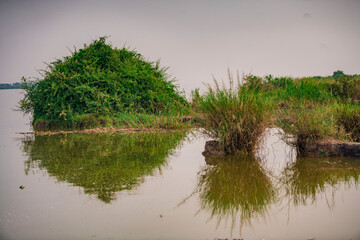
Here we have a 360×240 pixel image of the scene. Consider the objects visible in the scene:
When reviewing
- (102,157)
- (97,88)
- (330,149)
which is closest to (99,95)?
(97,88)

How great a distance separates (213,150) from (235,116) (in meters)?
0.91

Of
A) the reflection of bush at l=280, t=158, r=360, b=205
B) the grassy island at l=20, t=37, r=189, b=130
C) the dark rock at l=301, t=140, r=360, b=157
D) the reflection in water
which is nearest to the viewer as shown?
the reflection of bush at l=280, t=158, r=360, b=205

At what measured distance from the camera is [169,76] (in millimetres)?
15273

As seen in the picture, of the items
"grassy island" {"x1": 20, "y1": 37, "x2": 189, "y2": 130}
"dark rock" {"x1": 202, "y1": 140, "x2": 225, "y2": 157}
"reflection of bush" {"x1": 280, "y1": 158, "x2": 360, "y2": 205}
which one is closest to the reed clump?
"dark rock" {"x1": 202, "y1": 140, "x2": 225, "y2": 157}

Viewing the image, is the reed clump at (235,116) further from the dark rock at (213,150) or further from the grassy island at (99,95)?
the grassy island at (99,95)

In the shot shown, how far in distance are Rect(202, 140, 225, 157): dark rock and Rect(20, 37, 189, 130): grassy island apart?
4.03 meters

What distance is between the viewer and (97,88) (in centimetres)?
1310

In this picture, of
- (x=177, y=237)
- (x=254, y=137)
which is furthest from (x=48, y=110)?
(x=177, y=237)

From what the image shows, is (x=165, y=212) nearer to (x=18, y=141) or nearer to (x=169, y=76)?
(x=18, y=141)

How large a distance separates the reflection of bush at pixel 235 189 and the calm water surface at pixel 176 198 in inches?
0.5

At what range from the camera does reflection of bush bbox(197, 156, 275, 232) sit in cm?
447

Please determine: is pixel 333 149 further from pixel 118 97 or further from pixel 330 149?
pixel 118 97

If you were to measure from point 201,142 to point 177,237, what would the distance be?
5.85 m

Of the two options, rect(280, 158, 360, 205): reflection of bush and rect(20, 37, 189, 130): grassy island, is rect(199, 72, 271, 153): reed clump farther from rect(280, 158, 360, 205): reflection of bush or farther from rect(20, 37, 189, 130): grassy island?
rect(20, 37, 189, 130): grassy island
